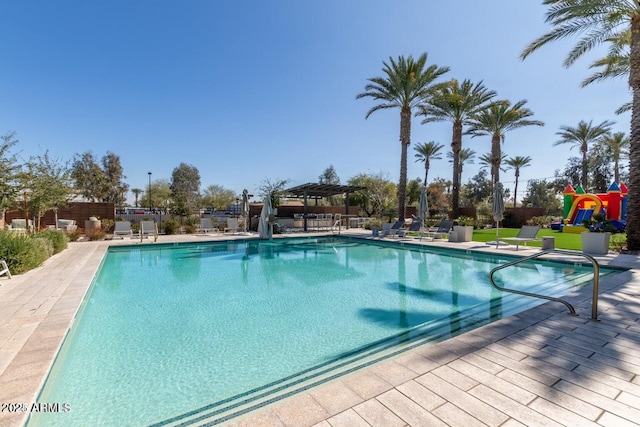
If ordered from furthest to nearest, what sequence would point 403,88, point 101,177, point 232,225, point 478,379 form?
point 101,177
point 403,88
point 232,225
point 478,379

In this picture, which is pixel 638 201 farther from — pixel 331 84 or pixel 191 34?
pixel 191 34

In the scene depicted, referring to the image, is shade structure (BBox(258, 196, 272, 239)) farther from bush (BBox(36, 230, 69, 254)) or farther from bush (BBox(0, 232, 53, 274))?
bush (BBox(0, 232, 53, 274))

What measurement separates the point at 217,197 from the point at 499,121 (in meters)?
38.0

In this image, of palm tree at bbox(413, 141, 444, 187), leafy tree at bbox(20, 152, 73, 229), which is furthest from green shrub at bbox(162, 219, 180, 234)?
palm tree at bbox(413, 141, 444, 187)

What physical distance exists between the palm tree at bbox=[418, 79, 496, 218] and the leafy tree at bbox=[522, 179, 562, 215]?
26.5 metres

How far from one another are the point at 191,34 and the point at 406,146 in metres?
12.8

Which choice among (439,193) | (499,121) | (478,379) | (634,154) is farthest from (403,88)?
(439,193)

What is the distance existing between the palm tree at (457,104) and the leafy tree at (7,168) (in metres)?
19.4

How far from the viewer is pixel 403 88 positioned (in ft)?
57.6

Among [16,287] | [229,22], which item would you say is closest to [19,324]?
[16,287]

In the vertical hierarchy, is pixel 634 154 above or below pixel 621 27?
below

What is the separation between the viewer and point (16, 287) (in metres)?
5.65

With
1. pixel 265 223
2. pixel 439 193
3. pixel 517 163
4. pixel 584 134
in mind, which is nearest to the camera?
pixel 265 223

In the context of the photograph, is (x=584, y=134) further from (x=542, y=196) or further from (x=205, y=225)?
(x=205, y=225)
